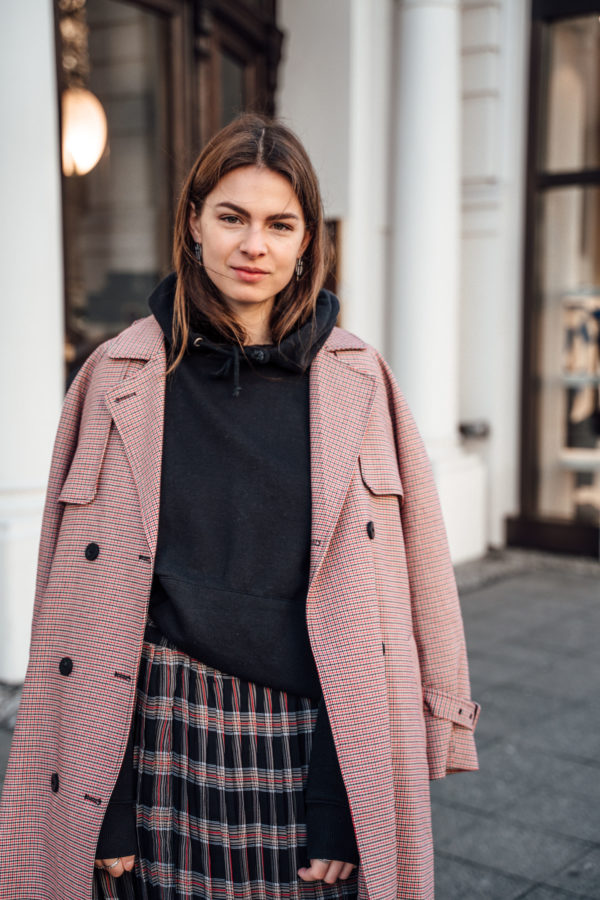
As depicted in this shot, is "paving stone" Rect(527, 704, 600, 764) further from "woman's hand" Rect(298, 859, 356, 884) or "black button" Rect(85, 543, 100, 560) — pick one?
"black button" Rect(85, 543, 100, 560)

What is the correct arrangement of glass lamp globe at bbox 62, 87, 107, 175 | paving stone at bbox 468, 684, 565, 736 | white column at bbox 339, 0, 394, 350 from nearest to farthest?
paving stone at bbox 468, 684, 565, 736 < glass lamp globe at bbox 62, 87, 107, 175 < white column at bbox 339, 0, 394, 350

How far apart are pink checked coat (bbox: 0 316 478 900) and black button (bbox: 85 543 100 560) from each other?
0.01 meters

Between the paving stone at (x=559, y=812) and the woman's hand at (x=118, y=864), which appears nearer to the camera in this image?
the woman's hand at (x=118, y=864)

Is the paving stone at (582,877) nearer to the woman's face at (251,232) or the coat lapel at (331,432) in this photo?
the coat lapel at (331,432)

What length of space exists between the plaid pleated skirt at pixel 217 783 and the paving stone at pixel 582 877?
1.42 metres

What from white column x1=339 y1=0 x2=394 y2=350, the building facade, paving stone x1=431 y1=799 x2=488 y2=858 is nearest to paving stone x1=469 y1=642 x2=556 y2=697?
paving stone x1=431 y1=799 x2=488 y2=858

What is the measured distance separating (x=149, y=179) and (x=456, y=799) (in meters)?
4.01

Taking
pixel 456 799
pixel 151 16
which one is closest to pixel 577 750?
pixel 456 799

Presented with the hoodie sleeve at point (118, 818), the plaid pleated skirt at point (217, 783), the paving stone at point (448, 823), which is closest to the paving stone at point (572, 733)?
the paving stone at point (448, 823)

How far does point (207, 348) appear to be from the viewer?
180 cm

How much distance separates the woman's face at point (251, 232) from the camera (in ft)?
5.69

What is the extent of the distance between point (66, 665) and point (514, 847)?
1994 mm

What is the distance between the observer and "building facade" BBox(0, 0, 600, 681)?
4.46 metres

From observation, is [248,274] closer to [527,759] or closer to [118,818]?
[118,818]
